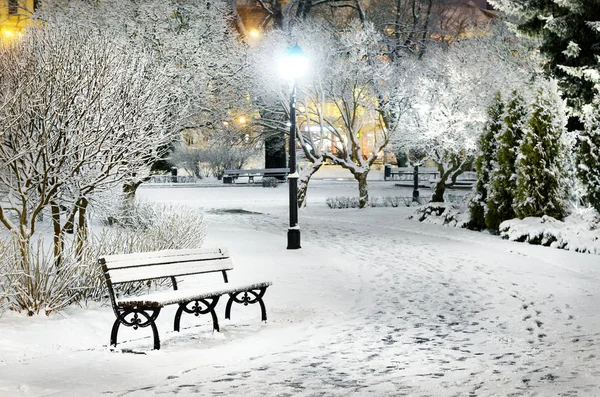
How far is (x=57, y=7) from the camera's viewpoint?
29.1m

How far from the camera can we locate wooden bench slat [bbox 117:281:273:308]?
283 inches

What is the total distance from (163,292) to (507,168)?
1422cm

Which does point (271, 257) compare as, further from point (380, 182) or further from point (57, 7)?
point (380, 182)

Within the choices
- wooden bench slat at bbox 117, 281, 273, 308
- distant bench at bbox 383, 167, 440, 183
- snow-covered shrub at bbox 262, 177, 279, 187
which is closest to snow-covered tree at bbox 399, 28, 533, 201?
snow-covered shrub at bbox 262, 177, 279, 187

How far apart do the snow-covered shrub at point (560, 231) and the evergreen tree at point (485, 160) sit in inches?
94.3

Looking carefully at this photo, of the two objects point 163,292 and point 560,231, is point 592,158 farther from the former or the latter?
point 163,292

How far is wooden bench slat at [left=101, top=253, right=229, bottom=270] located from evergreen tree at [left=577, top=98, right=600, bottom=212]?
11.4 m

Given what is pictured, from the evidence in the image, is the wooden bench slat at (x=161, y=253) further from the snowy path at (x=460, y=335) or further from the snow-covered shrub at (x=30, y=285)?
the snowy path at (x=460, y=335)

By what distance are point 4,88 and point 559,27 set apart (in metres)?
17.4

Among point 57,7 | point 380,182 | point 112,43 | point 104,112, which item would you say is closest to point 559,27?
point 112,43

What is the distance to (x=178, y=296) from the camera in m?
7.61

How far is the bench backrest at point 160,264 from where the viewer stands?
25.5ft

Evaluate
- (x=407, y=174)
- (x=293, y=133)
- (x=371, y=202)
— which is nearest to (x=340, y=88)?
→ (x=371, y=202)

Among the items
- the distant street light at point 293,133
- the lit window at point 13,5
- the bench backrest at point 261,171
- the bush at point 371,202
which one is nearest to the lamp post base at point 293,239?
the distant street light at point 293,133
